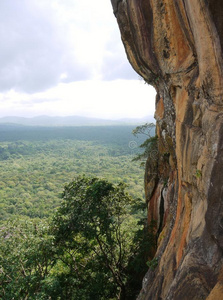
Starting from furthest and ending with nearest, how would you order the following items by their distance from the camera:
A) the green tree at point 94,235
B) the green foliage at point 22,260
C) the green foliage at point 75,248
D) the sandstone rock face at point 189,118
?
the green tree at point 94,235 < the green foliage at point 75,248 < the green foliage at point 22,260 < the sandstone rock face at point 189,118

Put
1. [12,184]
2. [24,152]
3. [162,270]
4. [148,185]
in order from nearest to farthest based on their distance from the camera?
[162,270], [148,185], [12,184], [24,152]

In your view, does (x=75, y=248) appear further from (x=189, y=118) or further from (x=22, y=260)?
(x=189, y=118)

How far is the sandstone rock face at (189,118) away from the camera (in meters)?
3.48

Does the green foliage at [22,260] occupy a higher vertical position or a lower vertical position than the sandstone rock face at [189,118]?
lower

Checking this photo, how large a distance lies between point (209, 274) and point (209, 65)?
12.4ft

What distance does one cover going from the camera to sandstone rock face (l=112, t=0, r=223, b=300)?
3.48 meters

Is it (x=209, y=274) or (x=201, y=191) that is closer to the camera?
(x=209, y=274)

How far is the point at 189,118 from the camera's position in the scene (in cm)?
490

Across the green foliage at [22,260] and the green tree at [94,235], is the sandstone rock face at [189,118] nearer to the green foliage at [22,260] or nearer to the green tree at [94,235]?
the green tree at [94,235]

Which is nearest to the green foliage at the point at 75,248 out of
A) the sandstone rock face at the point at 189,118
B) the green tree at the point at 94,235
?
the green tree at the point at 94,235

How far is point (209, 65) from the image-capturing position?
3.82 metres

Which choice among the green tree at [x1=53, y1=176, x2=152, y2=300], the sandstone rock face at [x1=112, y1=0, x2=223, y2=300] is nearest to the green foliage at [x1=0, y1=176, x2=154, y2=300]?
the green tree at [x1=53, y1=176, x2=152, y2=300]

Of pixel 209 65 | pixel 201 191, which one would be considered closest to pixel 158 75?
pixel 209 65

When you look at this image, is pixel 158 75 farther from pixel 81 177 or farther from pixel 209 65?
pixel 81 177
